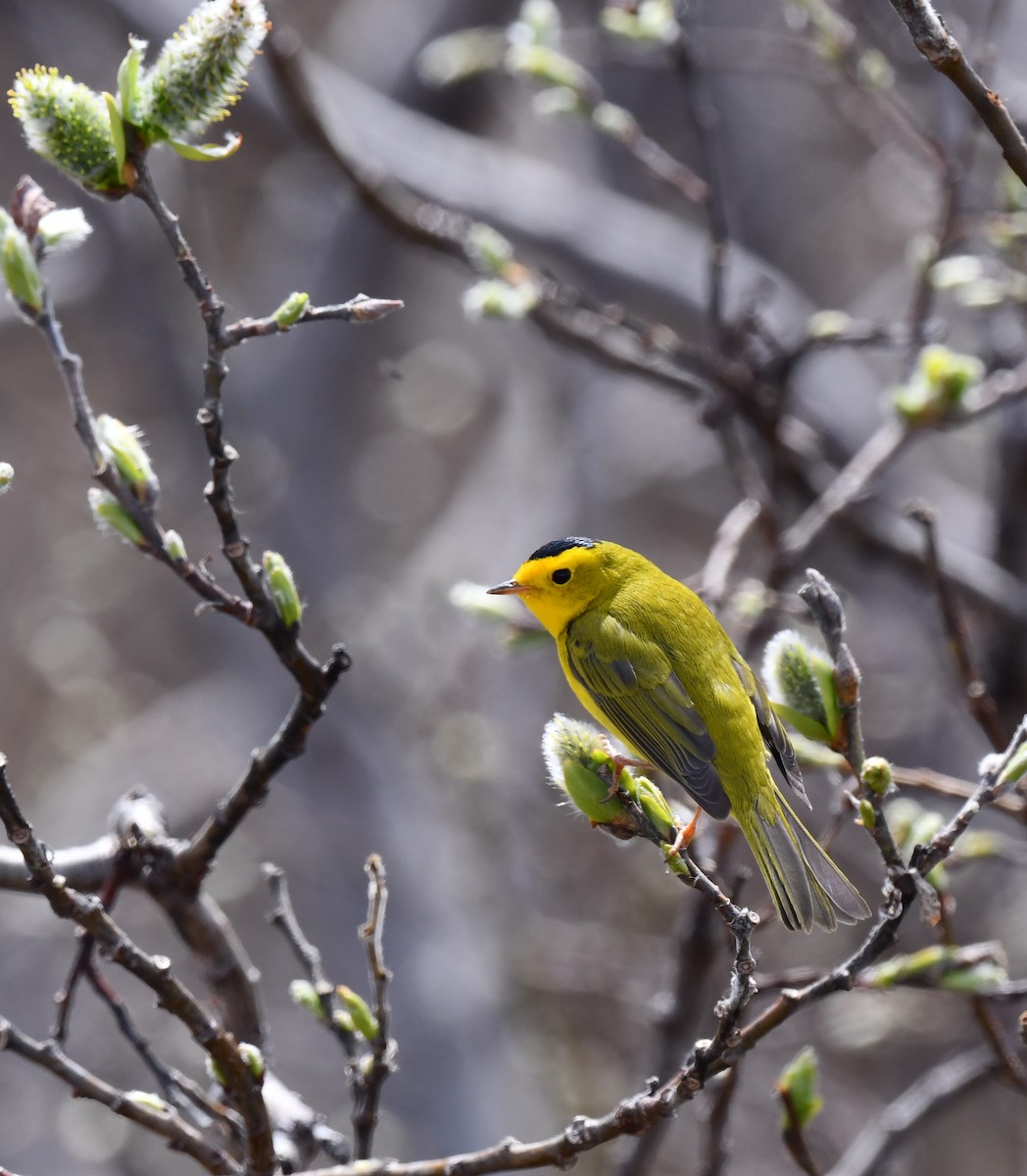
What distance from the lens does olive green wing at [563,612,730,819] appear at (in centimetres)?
214

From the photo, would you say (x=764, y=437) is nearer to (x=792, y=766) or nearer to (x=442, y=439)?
(x=792, y=766)

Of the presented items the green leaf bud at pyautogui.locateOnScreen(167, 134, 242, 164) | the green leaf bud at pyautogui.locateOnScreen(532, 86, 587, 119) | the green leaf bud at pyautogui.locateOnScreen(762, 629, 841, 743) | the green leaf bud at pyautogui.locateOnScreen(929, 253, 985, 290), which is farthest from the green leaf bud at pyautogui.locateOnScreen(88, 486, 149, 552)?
the green leaf bud at pyautogui.locateOnScreen(929, 253, 985, 290)

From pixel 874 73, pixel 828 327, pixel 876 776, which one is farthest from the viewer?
pixel 874 73

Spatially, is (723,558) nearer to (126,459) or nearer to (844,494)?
(844,494)

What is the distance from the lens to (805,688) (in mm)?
1533

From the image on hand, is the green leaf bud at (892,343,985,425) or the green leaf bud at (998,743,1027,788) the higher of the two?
the green leaf bud at (892,343,985,425)

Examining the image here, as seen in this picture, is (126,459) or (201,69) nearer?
(201,69)

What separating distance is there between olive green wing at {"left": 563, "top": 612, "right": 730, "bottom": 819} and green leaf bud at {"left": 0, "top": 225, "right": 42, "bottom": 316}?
1235 mm

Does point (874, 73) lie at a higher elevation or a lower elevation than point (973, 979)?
higher

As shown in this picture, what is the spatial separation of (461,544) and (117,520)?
5347mm

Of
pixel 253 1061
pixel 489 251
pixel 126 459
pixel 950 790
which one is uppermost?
pixel 489 251

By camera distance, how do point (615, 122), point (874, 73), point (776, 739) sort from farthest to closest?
point (615, 122)
point (874, 73)
point (776, 739)

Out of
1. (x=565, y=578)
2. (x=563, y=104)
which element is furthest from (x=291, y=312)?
(x=563, y=104)

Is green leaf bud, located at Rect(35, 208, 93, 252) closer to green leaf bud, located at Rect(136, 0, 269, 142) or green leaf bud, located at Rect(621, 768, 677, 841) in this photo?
green leaf bud, located at Rect(136, 0, 269, 142)
